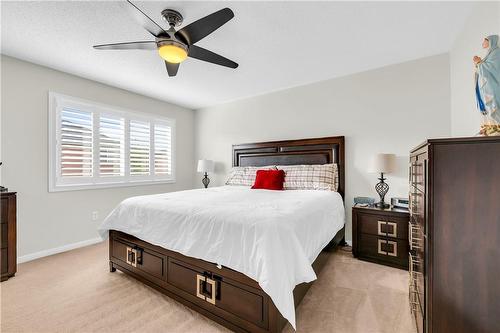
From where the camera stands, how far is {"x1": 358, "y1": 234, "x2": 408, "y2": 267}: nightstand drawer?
253cm

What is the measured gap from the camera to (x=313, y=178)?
3158 millimetres

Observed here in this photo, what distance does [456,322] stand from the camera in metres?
1.08

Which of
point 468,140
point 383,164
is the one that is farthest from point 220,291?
point 383,164

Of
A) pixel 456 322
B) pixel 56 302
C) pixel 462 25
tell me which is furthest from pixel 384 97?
pixel 56 302

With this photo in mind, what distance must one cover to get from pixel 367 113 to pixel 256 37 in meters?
1.88

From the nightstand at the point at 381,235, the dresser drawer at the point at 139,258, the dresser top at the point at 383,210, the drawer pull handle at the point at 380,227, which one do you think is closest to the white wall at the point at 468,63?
the dresser top at the point at 383,210

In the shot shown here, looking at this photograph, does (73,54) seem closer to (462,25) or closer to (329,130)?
(329,130)

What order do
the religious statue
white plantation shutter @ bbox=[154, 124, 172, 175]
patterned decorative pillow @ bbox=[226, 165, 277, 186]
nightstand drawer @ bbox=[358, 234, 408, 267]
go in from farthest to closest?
white plantation shutter @ bbox=[154, 124, 172, 175], patterned decorative pillow @ bbox=[226, 165, 277, 186], nightstand drawer @ bbox=[358, 234, 408, 267], the religious statue

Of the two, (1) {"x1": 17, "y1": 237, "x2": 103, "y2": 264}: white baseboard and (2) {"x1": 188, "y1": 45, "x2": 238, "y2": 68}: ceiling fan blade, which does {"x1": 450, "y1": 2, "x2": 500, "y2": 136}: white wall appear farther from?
(1) {"x1": 17, "y1": 237, "x2": 103, "y2": 264}: white baseboard

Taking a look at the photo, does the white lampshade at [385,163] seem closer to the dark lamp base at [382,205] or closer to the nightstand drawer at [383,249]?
the dark lamp base at [382,205]

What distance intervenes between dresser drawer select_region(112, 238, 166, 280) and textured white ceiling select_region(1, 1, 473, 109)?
2.15 metres

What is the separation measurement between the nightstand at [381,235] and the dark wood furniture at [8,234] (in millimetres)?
3863

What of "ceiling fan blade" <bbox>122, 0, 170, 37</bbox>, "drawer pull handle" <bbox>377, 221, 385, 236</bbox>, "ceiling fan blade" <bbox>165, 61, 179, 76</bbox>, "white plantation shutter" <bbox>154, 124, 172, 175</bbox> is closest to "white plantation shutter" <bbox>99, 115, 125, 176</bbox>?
"white plantation shutter" <bbox>154, 124, 172, 175</bbox>

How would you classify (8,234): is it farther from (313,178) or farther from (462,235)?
(462,235)
